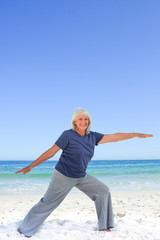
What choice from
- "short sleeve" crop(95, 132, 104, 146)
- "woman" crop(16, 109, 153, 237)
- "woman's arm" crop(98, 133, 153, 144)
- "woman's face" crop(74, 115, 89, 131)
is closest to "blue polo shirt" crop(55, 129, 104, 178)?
"woman" crop(16, 109, 153, 237)

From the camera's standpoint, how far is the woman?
3.30 meters

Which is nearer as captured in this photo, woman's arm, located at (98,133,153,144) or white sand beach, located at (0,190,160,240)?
white sand beach, located at (0,190,160,240)

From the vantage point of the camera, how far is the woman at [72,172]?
3.30 m

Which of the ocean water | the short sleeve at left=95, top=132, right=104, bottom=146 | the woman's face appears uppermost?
the woman's face

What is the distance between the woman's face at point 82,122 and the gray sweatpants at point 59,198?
0.65 m

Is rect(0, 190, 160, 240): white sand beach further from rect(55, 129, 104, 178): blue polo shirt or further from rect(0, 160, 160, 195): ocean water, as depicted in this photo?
rect(0, 160, 160, 195): ocean water

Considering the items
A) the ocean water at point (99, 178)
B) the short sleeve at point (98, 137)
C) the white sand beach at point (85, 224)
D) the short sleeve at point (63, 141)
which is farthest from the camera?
the ocean water at point (99, 178)

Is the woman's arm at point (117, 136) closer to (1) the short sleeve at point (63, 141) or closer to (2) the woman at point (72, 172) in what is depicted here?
(2) the woman at point (72, 172)

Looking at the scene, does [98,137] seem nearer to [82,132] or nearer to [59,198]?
[82,132]

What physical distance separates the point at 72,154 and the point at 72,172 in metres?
0.23

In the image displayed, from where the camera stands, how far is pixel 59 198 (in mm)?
3416

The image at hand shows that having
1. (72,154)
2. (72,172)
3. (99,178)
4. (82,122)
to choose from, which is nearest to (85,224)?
(72,172)

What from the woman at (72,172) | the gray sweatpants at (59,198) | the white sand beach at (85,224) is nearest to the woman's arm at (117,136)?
the woman at (72,172)

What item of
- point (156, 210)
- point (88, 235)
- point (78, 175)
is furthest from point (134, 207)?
point (78, 175)
